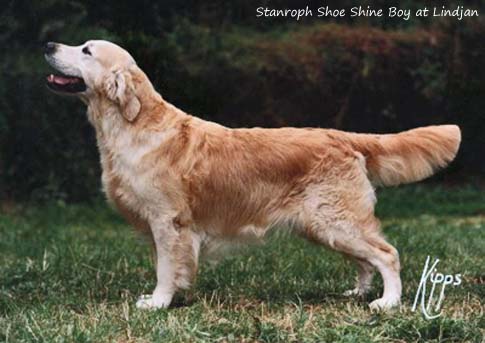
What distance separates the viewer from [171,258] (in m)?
5.81

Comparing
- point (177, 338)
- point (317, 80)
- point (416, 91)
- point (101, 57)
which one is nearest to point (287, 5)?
point (317, 80)

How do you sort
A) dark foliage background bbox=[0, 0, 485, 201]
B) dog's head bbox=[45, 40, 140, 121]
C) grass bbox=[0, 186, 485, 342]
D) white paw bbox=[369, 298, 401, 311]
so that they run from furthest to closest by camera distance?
dark foliage background bbox=[0, 0, 485, 201] < dog's head bbox=[45, 40, 140, 121] < white paw bbox=[369, 298, 401, 311] < grass bbox=[0, 186, 485, 342]

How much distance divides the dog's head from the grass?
1256 mm

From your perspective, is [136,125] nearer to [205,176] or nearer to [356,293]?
[205,176]

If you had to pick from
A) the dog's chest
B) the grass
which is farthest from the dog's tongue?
the grass

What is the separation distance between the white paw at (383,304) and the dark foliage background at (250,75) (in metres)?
5.55

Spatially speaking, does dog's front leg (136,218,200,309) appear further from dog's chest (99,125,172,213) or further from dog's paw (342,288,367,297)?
dog's paw (342,288,367,297)

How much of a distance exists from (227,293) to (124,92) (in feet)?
4.77

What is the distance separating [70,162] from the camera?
1273 cm

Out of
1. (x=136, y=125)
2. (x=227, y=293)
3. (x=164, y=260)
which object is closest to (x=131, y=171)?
(x=136, y=125)

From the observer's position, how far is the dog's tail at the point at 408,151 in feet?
19.6

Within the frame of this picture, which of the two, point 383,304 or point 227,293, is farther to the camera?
point 227,293

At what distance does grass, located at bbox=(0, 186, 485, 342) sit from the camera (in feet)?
15.5

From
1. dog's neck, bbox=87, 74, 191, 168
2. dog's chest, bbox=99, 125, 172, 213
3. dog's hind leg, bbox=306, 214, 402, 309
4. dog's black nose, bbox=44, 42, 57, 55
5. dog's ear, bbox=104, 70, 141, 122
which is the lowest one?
dog's hind leg, bbox=306, 214, 402, 309
